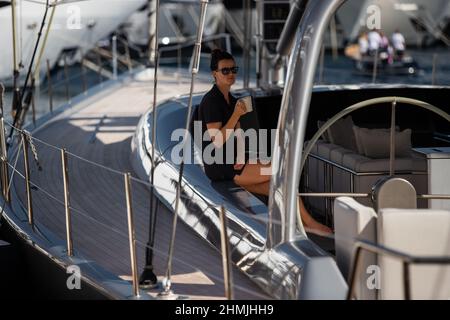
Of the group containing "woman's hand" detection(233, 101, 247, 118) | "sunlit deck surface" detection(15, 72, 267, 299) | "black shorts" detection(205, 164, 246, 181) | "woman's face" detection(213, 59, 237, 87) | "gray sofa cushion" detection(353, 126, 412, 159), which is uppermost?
"woman's face" detection(213, 59, 237, 87)

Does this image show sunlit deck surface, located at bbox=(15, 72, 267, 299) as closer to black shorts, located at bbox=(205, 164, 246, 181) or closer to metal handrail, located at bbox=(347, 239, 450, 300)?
black shorts, located at bbox=(205, 164, 246, 181)

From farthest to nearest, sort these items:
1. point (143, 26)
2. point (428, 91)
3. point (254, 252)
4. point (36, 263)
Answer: point (143, 26) < point (428, 91) < point (36, 263) < point (254, 252)

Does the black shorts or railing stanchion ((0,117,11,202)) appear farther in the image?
railing stanchion ((0,117,11,202))

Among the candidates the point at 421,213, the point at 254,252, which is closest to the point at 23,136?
the point at 254,252

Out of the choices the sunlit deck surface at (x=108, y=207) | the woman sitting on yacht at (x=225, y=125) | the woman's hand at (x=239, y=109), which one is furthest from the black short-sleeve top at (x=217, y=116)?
the sunlit deck surface at (x=108, y=207)

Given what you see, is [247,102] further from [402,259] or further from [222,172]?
[402,259]

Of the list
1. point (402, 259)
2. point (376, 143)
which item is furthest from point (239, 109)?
point (402, 259)

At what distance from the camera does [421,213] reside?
13.0 feet

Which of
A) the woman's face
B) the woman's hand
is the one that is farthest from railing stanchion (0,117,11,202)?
the woman's hand

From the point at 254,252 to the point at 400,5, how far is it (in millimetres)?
27309

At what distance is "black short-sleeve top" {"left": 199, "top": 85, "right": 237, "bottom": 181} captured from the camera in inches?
220

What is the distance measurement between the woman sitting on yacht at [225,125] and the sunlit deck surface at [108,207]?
40 centimetres

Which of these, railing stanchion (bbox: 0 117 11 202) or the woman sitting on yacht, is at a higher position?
the woman sitting on yacht
